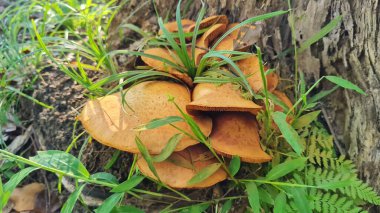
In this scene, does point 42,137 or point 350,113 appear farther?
point 42,137

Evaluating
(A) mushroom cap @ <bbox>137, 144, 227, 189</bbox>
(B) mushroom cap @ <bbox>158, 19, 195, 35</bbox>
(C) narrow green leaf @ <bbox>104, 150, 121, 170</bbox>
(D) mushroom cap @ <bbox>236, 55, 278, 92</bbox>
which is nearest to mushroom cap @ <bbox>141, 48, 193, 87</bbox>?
(B) mushroom cap @ <bbox>158, 19, 195, 35</bbox>

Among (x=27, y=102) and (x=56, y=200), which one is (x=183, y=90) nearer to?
(x=56, y=200)

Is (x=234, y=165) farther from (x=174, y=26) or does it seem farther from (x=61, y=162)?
(x=174, y=26)

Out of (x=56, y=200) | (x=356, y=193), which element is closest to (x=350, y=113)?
(x=356, y=193)

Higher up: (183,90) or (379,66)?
(379,66)

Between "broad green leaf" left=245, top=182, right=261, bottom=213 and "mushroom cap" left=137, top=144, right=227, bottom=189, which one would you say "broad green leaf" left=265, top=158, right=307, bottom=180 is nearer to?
"broad green leaf" left=245, top=182, right=261, bottom=213

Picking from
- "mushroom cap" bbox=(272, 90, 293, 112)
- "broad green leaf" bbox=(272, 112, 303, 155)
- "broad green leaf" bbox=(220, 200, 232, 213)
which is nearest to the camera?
"broad green leaf" bbox=(272, 112, 303, 155)

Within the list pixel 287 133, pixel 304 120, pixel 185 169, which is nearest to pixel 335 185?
pixel 287 133
